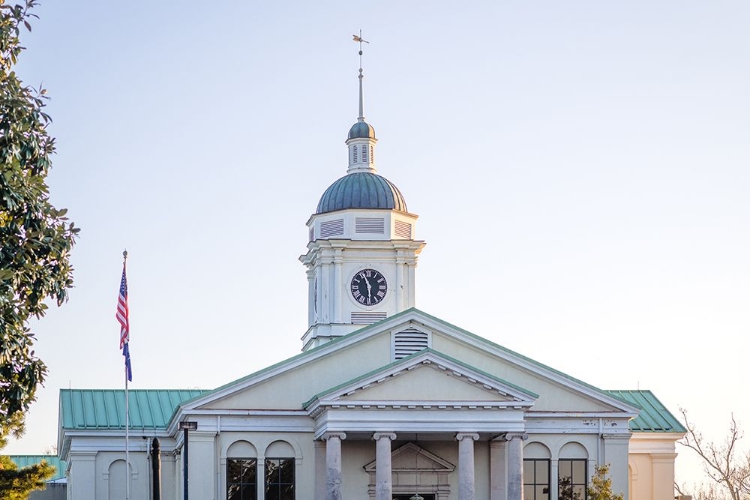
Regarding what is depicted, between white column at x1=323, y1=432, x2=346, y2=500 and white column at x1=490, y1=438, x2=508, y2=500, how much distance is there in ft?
19.3

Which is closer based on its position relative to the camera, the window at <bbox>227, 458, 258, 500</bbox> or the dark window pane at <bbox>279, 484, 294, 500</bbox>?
the window at <bbox>227, 458, 258, 500</bbox>

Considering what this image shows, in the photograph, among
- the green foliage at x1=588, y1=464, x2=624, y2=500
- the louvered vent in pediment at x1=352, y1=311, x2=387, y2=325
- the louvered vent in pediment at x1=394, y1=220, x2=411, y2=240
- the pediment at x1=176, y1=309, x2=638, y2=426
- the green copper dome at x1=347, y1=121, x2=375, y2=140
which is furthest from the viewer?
the green copper dome at x1=347, y1=121, x2=375, y2=140

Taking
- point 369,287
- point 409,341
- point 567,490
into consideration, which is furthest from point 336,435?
point 369,287

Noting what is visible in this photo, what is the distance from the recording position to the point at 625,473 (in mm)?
52969

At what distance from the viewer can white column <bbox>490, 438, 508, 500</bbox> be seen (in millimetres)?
52156

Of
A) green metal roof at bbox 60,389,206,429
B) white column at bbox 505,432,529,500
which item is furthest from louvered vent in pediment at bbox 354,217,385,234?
white column at bbox 505,432,529,500

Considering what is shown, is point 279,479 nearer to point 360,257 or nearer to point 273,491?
point 273,491

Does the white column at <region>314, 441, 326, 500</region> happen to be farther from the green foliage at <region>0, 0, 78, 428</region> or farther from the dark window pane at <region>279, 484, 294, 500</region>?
the green foliage at <region>0, 0, 78, 428</region>

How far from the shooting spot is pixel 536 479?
175 ft

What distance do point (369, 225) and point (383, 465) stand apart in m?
14.6

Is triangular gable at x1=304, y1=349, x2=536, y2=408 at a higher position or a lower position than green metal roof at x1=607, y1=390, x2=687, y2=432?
higher

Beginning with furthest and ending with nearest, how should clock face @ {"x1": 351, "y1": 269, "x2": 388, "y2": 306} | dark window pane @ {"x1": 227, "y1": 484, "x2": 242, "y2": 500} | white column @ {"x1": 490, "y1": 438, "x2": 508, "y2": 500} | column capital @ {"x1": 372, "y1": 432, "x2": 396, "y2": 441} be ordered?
clock face @ {"x1": 351, "y1": 269, "x2": 388, "y2": 306} < white column @ {"x1": 490, "y1": 438, "x2": 508, "y2": 500} < dark window pane @ {"x1": 227, "y1": 484, "x2": 242, "y2": 500} < column capital @ {"x1": 372, "y1": 432, "x2": 396, "y2": 441}

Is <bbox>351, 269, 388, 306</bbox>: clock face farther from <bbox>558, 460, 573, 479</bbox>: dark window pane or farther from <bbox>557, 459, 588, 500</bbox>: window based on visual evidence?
<bbox>557, 459, 588, 500</bbox>: window

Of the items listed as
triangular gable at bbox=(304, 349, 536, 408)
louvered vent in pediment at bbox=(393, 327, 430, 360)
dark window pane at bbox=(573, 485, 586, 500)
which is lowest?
dark window pane at bbox=(573, 485, 586, 500)
